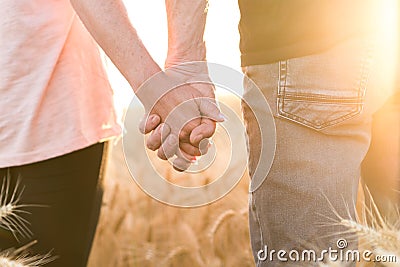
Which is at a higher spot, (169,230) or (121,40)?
(121,40)

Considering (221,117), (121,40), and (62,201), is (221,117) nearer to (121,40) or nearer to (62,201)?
(121,40)

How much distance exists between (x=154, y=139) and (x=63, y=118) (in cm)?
24

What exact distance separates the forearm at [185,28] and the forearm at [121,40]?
86 millimetres

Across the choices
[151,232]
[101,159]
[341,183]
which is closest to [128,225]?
[151,232]

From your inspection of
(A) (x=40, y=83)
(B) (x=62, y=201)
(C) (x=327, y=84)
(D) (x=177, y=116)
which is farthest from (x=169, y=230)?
(C) (x=327, y=84)

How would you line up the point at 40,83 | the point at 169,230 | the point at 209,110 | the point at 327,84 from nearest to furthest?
the point at 327,84, the point at 209,110, the point at 40,83, the point at 169,230

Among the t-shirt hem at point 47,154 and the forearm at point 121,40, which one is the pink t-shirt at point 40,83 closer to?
the t-shirt hem at point 47,154

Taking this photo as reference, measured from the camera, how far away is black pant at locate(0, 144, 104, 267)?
149 centimetres

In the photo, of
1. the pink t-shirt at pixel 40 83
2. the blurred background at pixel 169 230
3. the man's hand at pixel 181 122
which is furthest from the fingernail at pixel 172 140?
Answer: the blurred background at pixel 169 230

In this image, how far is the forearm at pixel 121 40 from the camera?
130 cm

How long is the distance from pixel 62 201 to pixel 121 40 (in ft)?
A: 1.24

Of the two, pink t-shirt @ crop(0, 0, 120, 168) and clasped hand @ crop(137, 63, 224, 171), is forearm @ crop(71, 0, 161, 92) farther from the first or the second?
pink t-shirt @ crop(0, 0, 120, 168)

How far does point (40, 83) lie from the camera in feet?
4.76

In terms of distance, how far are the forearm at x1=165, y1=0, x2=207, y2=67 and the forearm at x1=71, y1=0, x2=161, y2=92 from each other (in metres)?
0.09
